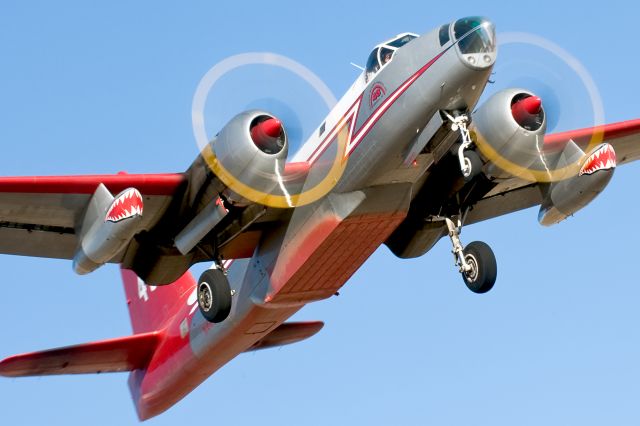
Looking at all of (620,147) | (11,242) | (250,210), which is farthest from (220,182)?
(620,147)

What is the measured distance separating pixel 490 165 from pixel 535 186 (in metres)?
3.05

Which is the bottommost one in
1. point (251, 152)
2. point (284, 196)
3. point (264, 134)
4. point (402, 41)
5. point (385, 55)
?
point (284, 196)

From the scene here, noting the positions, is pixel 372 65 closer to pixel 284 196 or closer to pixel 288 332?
pixel 284 196

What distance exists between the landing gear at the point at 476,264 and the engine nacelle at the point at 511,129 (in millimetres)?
1604

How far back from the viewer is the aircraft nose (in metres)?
21.6

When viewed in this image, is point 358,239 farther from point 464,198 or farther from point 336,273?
point 464,198

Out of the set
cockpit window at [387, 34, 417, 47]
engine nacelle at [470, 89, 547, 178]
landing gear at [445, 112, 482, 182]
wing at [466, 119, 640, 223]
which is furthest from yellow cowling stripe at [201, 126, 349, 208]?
wing at [466, 119, 640, 223]

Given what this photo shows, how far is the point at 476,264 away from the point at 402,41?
426cm

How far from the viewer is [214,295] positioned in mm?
24531

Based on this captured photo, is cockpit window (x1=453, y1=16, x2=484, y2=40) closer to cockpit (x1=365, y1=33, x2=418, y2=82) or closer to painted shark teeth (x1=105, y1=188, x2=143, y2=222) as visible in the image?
cockpit (x1=365, y1=33, x2=418, y2=82)

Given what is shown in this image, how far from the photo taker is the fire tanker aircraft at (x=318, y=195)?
22594 mm

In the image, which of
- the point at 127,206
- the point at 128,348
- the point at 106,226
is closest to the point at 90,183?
the point at 106,226

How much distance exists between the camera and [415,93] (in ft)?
73.0

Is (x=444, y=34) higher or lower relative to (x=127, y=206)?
higher
